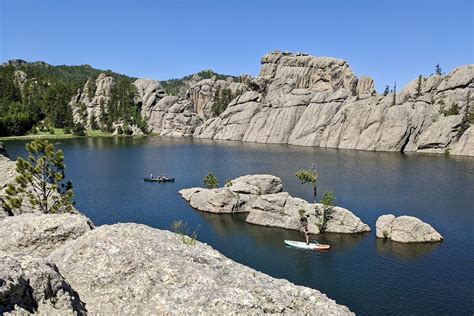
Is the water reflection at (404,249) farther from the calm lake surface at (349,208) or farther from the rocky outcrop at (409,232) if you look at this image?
the rocky outcrop at (409,232)

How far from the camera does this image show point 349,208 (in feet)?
241

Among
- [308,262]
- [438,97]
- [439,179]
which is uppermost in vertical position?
[438,97]

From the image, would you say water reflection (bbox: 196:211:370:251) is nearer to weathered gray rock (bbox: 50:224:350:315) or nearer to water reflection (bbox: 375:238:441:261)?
water reflection (bbox: 375:238:441:261)

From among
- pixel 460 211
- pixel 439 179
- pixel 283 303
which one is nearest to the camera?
pixel 283 303

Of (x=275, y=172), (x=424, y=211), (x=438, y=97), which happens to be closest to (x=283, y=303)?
(x=424, y=211)

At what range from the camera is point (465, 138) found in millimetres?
154625

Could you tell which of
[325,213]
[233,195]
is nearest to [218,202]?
[233,195]

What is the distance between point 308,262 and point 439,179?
67.9m

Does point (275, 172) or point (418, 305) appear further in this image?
point (275, 172)

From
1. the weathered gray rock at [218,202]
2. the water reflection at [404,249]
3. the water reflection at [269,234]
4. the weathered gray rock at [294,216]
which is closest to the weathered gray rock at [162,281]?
the water reflection at [269,234]

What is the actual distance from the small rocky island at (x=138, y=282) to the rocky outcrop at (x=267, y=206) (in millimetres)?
50419

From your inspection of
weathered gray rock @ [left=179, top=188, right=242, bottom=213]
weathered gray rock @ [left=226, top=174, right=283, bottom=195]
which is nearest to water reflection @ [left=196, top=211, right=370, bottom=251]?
weathered gray rock @ [left=179, top=188, right=242, bottom=213]

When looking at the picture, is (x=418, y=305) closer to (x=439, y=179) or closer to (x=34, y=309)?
(x=34, y=309)

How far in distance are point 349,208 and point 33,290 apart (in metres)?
69.4
